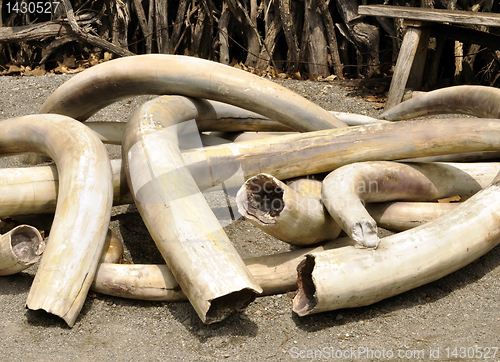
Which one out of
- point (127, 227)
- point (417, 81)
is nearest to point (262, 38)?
point (417, 81)

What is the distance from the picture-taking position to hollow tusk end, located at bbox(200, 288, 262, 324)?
2830mm

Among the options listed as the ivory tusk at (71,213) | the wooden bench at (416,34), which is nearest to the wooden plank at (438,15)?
the wooden bench at (416,34)

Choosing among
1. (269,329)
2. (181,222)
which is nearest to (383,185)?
(269,329)

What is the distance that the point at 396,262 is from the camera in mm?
2900

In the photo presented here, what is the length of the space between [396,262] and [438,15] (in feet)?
11.8

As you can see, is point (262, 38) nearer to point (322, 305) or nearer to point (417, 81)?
point (417, 81)

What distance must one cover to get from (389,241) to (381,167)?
2.32 ft

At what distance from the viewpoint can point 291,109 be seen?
4.00 metres

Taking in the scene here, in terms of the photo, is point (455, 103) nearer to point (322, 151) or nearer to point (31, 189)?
point (322, 151)

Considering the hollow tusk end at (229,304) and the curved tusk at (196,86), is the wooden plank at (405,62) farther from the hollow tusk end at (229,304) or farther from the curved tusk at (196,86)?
the hollow tusk end at (229,304)

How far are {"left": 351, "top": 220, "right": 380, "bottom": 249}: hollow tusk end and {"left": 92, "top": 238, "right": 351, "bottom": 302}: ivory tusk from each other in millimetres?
463

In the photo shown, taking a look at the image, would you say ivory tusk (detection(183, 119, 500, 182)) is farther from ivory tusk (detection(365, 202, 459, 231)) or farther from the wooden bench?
the wooden bench

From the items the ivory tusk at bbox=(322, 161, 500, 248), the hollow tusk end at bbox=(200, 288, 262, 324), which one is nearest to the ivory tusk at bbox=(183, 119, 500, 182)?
the ivory tusk at bbox=(322, 161, 500, 248)

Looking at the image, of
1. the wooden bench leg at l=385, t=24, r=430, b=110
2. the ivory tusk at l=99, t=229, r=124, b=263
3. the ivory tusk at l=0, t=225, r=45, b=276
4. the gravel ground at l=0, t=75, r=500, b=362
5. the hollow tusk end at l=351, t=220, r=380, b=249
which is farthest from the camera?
the wooden bench leg at l=385, t=24, r=430, b=110
